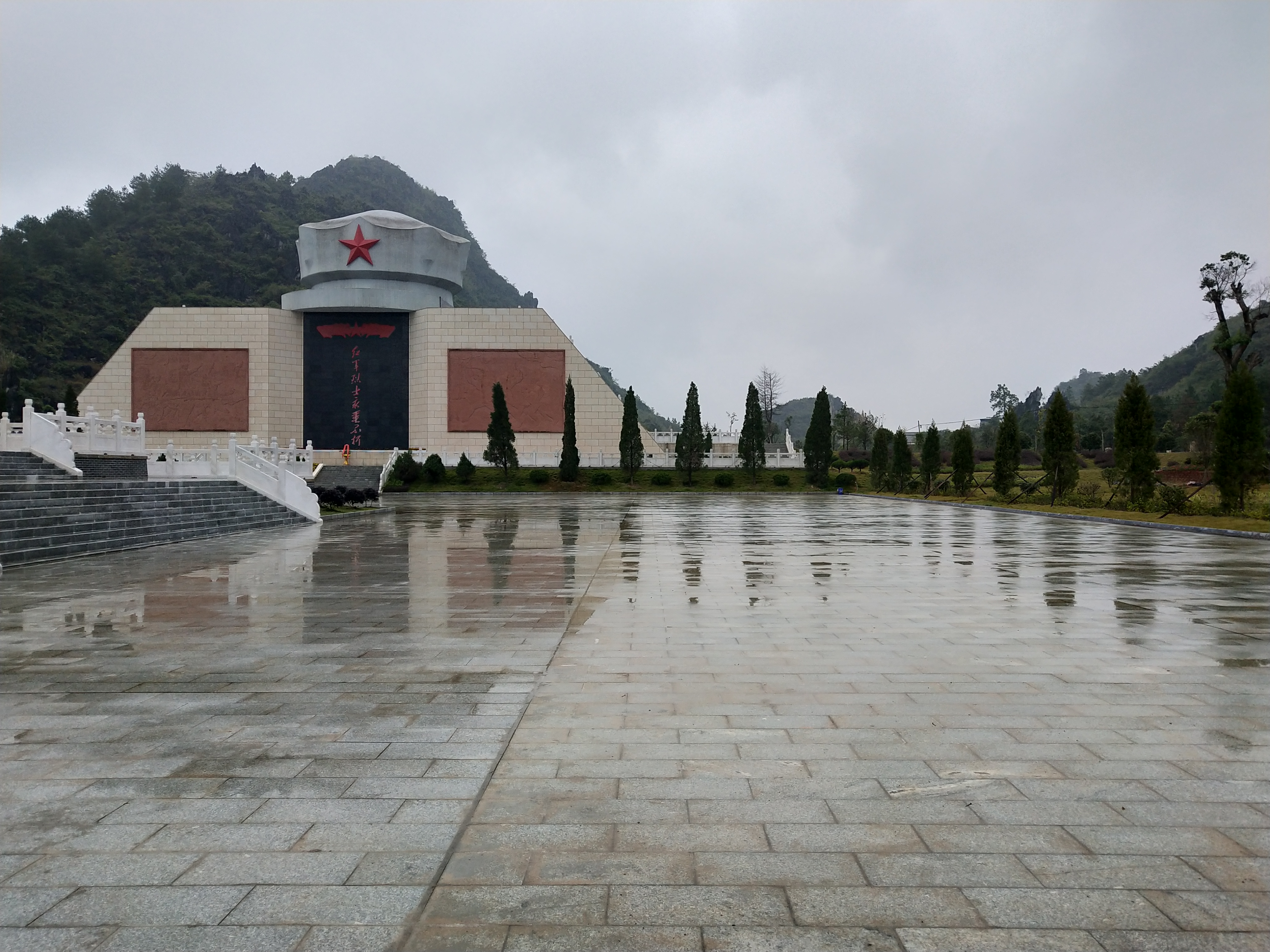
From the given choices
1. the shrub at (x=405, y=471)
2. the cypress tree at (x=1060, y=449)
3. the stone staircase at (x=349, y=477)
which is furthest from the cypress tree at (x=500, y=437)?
the cypress tree at (x=1060, y=449)

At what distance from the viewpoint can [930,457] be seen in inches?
1244

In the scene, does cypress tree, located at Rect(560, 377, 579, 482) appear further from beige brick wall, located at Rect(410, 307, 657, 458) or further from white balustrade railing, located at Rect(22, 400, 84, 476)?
white balustrade railing, located at Rect(22, 400, 84, 476)

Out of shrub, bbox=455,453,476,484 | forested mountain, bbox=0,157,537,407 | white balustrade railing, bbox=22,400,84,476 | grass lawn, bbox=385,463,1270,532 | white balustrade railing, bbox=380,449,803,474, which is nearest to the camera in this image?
white balustrade railing, bbox=22,400,84,476

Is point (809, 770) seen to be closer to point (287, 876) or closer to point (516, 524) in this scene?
point (287, 876)

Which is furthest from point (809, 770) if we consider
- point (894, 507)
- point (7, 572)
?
point (894, 507)

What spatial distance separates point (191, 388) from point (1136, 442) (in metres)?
43.0

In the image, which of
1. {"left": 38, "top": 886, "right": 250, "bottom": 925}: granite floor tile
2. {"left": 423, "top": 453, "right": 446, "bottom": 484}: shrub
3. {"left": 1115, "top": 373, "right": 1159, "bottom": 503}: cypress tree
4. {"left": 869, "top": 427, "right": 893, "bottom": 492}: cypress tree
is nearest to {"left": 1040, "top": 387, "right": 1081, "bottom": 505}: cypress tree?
{"left": 1115, "top": 373, "right": 1159, "bottom": 503}: cypress tree

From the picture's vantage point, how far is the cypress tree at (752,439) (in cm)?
3928

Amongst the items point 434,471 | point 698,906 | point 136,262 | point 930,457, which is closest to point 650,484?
point 434,471

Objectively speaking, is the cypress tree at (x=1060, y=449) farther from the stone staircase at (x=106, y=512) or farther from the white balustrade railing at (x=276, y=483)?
the stone staircase at (x=106, y=512)

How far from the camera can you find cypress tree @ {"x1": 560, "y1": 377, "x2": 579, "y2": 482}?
125 feet

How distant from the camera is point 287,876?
8.00ft

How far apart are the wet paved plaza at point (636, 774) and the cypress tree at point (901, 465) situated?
26719 mm

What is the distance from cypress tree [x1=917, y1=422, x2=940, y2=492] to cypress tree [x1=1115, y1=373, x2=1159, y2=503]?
32.3 ft
